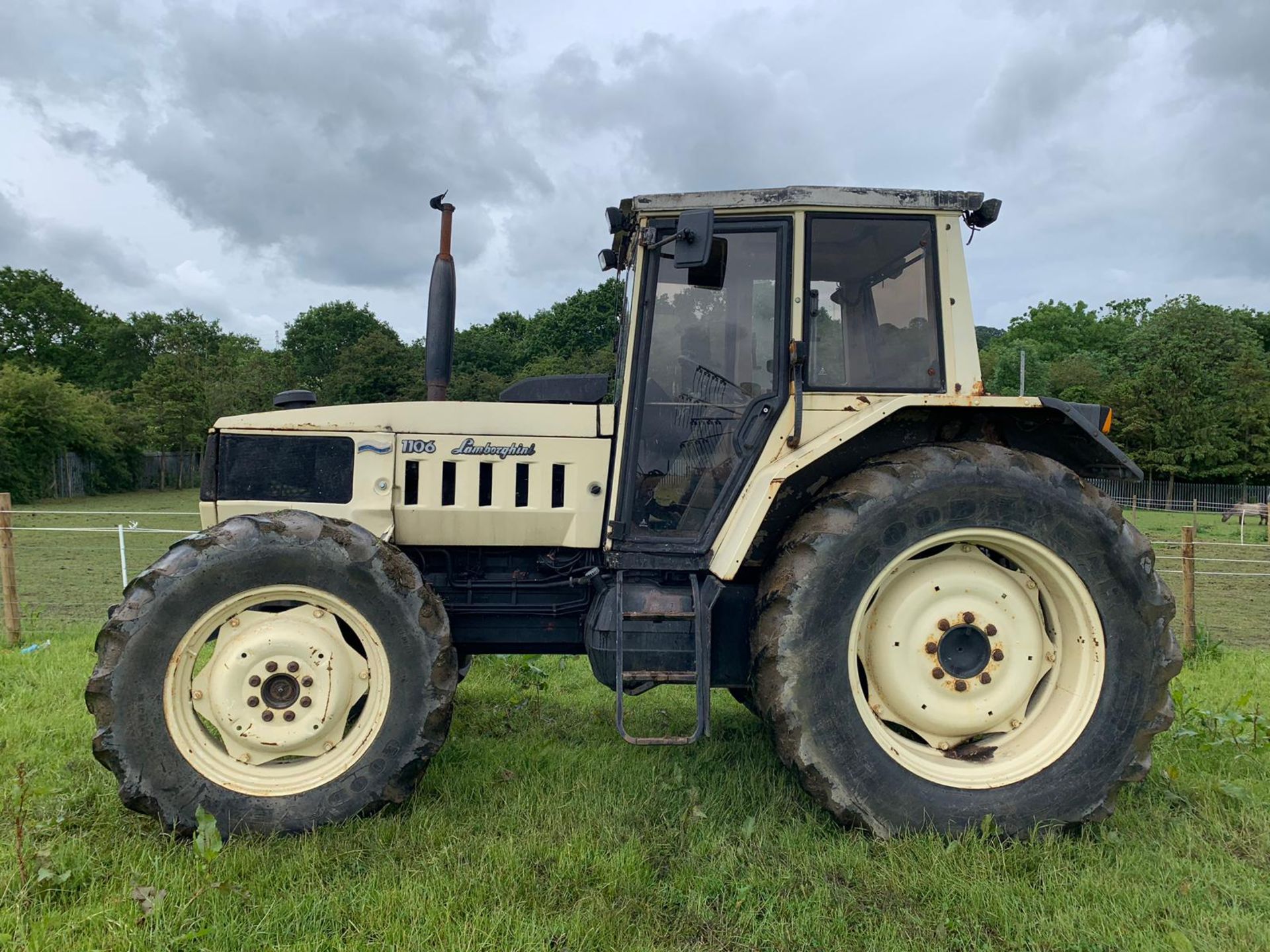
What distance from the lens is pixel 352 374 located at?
20.1 m

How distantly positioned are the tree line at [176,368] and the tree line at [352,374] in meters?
0.07

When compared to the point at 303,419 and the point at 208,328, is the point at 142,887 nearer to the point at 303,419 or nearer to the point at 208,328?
the point at 303,419

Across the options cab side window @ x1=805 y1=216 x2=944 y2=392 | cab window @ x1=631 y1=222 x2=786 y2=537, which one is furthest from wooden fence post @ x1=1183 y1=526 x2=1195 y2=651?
cab window @ x1=631 y1=222 x2=786 y2=537

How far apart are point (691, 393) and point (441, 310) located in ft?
4.23

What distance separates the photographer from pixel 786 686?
286 cm

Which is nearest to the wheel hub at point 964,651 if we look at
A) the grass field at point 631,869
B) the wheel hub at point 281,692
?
the grass field at point 631,869

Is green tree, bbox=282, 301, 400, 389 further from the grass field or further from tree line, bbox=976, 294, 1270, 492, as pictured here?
the grass field

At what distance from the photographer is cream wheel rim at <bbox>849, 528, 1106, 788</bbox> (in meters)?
3.01

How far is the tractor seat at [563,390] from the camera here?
143 inches

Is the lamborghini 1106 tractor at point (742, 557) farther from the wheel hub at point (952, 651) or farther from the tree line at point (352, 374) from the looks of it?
the tree line at point (352, 374)

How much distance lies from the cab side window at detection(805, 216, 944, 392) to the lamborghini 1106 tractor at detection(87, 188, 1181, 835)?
11 millimetres

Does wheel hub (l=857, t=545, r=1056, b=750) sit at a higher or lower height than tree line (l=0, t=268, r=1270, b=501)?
lower

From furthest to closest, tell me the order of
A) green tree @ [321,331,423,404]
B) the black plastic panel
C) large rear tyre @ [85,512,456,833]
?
green tree @ [321,331,423,404] → the black plastic panel → large rear tyre @ [85,512,456,833]

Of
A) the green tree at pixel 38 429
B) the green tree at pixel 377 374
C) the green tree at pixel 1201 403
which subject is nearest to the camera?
the green tree at pixel 377 374
